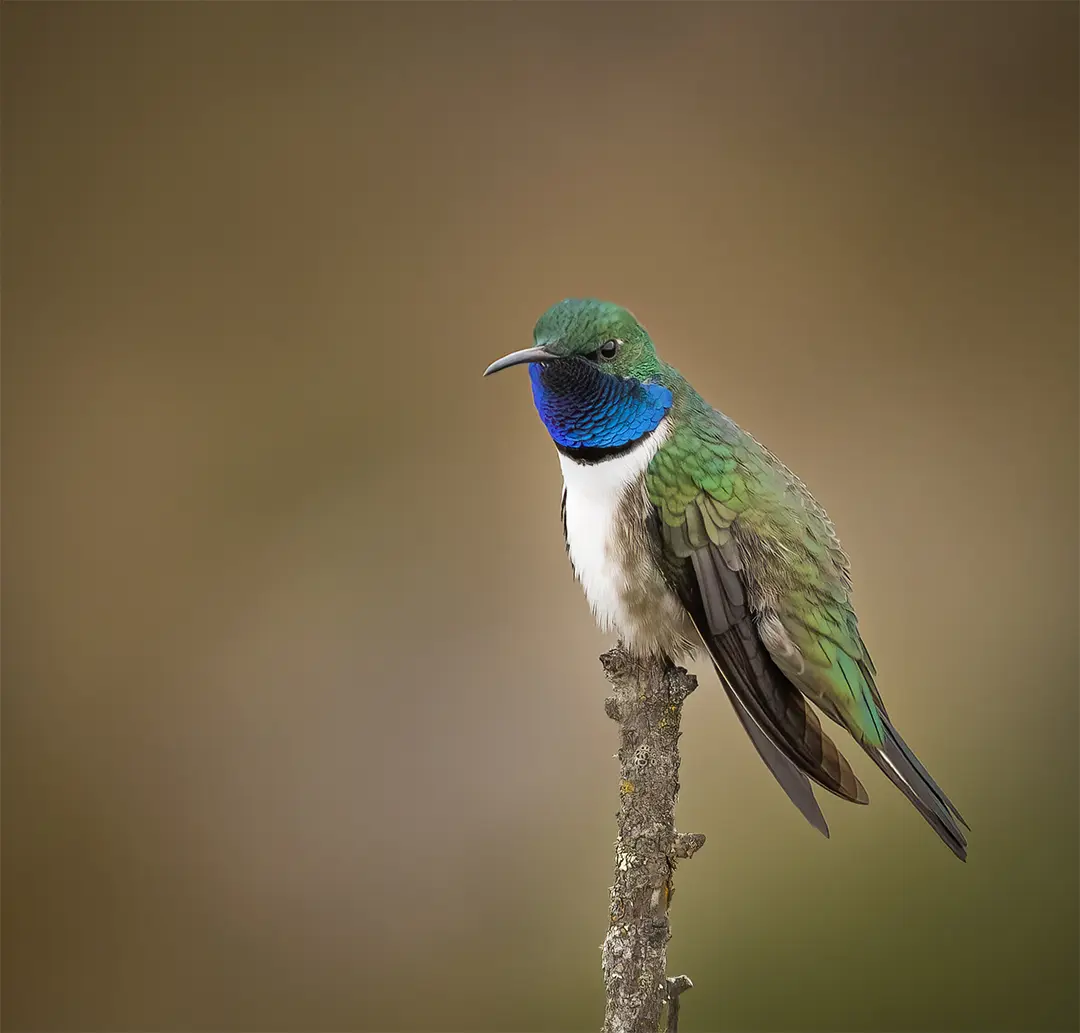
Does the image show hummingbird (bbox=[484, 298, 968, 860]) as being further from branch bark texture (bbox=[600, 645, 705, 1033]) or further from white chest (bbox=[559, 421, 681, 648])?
branch bark texture (bbox=[600, 645, 705, 1033])

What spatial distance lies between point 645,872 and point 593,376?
0.79 meters

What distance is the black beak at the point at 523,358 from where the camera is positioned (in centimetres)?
172

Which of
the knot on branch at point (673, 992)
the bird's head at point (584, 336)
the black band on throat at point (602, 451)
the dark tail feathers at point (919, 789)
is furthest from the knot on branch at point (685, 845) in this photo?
the bird's head at point (584, 336)

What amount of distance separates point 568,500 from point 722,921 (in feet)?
6.87

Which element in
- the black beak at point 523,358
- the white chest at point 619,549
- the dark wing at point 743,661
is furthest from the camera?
the white chest at point 619,549

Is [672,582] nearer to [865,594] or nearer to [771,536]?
[771,536]

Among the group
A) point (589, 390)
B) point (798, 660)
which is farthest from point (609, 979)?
point (589, 390)

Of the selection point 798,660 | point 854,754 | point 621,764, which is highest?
point 854,754

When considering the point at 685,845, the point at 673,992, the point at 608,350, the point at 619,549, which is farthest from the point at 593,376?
the point at 673,992

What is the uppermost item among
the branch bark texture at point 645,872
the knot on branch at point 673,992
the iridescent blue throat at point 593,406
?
the iridescent blue throat at point 593,406

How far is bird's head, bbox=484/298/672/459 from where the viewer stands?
1770mm

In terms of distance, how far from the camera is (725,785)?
3.84 metres

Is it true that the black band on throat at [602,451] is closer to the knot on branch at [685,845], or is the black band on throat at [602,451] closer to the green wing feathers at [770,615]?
the green wing feathers at [770,615]

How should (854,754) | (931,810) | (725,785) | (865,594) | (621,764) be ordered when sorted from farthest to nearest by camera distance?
1. (865,594)
2. (725,785)
3. (854,754)
4. (621,764)
5. (931,810)
